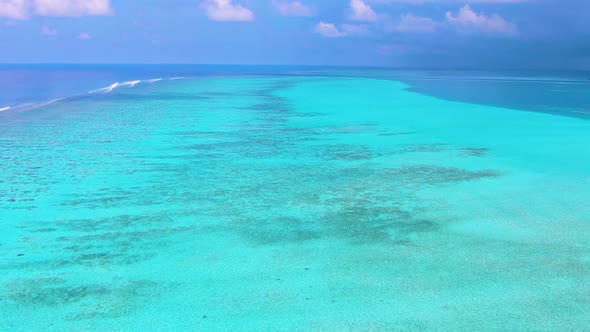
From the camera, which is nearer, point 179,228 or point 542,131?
point 179,228

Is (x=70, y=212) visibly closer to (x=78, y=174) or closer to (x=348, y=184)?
(x=78, y=174)

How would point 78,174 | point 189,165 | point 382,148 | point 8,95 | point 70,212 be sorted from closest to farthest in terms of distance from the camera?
point 70,212 < point 78,174 < point 189,165 < point 382,148 < point 8,95

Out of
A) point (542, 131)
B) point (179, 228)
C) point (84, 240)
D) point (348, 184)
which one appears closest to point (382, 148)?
point (348, 184)

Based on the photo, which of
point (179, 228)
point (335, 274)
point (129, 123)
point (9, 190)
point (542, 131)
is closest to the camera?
point (335, 274)

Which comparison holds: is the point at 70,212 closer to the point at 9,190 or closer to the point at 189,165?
the point at 9,190

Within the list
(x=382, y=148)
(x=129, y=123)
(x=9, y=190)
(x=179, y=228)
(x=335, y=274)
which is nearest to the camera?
(x=335, y=274)

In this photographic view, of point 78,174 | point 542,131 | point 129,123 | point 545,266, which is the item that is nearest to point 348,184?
point 545,266
